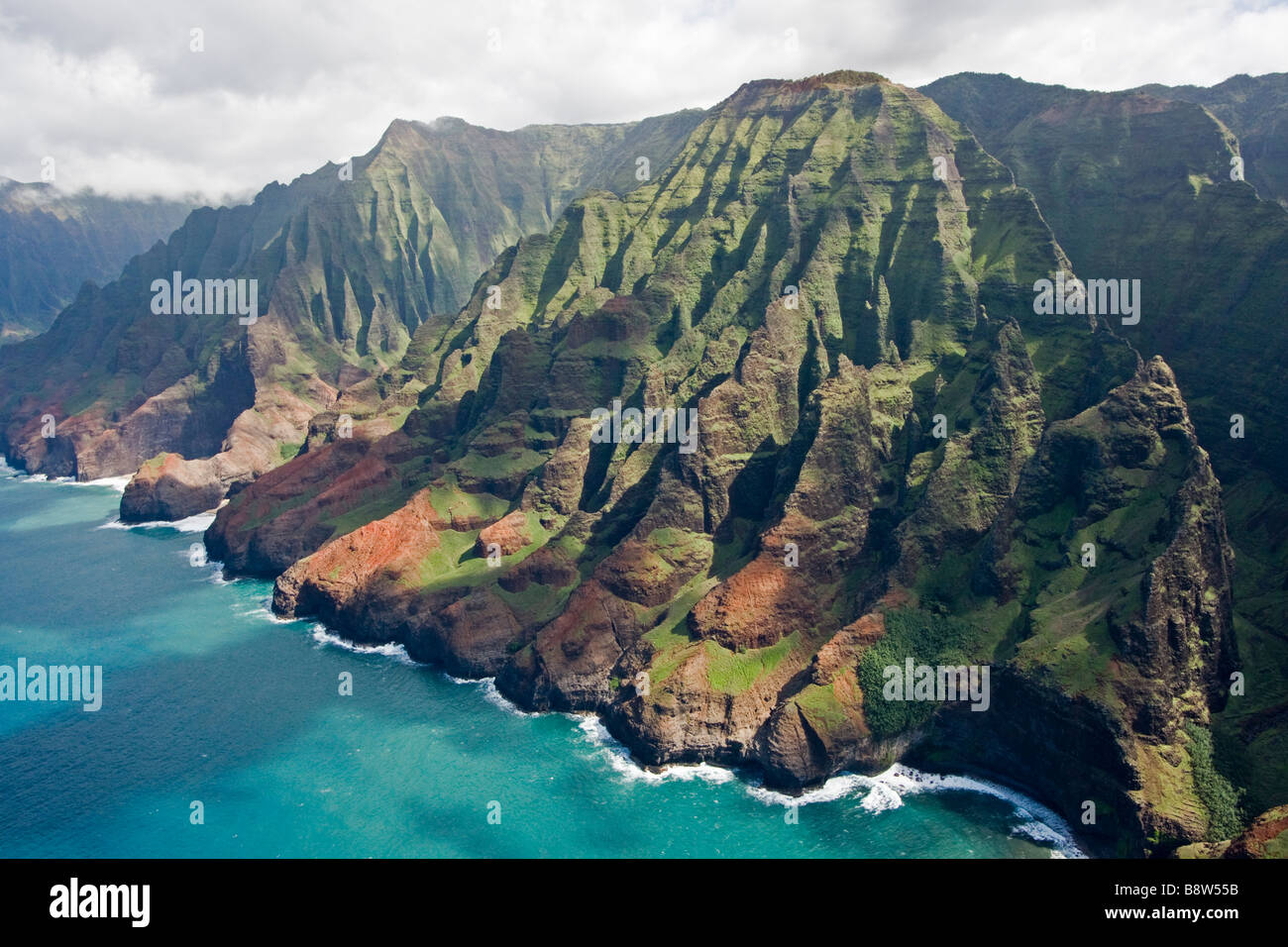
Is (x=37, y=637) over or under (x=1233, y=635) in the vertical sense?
under

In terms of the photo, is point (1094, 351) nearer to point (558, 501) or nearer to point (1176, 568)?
point (1176, 568)

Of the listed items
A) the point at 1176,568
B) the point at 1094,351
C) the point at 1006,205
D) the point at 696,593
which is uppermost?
the point at 1006,205

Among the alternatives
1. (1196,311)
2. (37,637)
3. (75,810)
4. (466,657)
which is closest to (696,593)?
(466,657)

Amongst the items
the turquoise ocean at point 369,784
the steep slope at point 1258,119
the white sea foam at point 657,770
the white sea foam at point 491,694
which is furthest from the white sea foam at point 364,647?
the steep slope at point 1258,119

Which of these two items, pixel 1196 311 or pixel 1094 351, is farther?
pixel 1196 311

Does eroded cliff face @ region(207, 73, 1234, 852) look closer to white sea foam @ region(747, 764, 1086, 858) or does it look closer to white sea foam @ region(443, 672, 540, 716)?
white sea foam @ region(747, 764, 1086, 858)

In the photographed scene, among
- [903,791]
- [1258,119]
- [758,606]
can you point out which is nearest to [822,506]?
[758,606]

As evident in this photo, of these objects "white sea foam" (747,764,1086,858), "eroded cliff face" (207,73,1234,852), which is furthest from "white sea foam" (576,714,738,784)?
"white sea foam" (747,764,1086,858)

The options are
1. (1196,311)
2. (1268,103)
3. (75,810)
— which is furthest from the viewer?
(1268,103)
